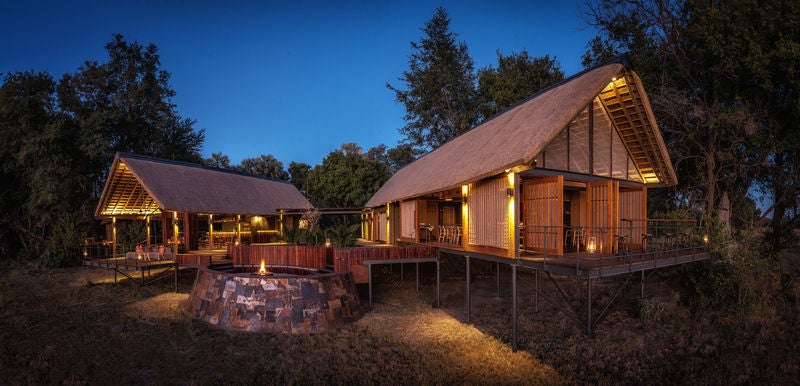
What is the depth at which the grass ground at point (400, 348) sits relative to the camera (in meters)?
8.69

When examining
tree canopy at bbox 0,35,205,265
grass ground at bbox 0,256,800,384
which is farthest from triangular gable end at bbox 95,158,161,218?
grass ground at bbox 0,256,800,384

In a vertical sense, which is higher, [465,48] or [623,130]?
[465,48]

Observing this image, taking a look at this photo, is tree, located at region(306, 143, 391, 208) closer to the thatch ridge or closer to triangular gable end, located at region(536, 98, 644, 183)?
the thatch ridge

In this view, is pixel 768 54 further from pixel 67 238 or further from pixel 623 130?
pixel 67 238

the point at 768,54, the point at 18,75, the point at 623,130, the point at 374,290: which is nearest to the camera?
the point at 623,130

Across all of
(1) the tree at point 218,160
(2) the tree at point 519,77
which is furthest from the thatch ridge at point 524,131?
(1) the tree at point 218,160

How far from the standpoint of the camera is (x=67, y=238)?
23.9 meters

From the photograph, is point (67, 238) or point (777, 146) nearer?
point (777, 146)

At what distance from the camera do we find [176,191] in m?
19.6

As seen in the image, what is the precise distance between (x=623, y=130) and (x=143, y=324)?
659 inches

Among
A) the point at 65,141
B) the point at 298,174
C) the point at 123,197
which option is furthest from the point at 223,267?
the point at 298,174

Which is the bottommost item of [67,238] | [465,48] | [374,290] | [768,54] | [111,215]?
[374,290]

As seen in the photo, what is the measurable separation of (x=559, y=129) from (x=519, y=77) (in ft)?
69.3

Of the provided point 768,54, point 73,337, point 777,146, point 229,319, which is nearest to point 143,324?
point 73,337
